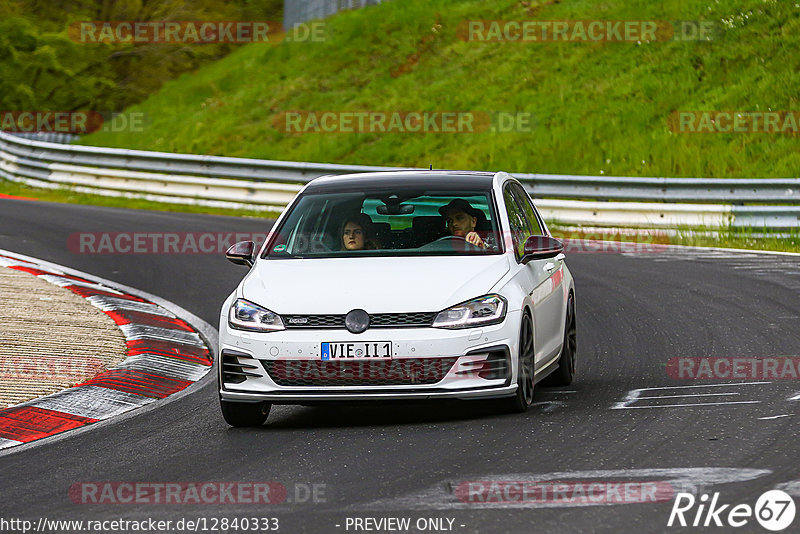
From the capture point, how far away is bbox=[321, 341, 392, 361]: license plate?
7.73 meters

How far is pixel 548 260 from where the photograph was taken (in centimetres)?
946

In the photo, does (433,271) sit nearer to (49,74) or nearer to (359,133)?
(359,133)

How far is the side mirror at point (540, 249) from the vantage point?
337 inches

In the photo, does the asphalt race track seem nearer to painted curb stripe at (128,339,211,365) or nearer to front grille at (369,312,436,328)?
front grille at (369,312,436,328)

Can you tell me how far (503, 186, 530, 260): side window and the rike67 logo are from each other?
126 inches

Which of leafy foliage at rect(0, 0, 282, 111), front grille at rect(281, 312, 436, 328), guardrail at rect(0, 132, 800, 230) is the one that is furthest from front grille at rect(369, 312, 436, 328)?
leafy foliage at rect(0, 0, 282, 111)

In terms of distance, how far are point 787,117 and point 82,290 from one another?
15226mm

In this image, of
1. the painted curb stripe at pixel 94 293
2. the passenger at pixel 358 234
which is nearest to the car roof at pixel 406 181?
the passenger at pixel 358 234

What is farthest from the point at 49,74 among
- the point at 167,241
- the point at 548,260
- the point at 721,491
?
the point at 721,491

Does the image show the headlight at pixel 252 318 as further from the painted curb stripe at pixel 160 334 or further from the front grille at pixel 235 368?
the painted curb stripe at pixel 160 334

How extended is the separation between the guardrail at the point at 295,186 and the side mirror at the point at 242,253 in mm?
12012

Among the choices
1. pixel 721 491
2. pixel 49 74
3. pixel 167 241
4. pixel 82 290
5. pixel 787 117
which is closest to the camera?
pixel 721 491

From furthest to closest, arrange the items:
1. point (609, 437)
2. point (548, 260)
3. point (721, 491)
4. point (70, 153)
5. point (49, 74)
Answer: point (49, 74)
point (70, 153)
point (548, 260)
point (609, 437)
point (721, 491)

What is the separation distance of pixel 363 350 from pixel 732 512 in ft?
9.03
